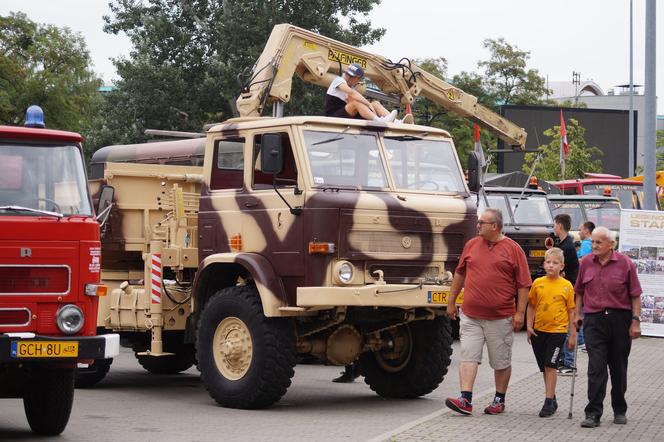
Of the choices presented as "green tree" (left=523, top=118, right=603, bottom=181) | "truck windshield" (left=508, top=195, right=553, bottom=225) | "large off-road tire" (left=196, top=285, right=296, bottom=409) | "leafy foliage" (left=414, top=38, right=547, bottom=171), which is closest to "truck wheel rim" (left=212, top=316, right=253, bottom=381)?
"large off-road tire" (left=196, top=285, right=296, bottom=409)

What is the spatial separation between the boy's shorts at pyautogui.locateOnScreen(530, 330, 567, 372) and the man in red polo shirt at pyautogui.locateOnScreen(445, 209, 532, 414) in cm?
39

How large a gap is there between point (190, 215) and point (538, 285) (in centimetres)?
426

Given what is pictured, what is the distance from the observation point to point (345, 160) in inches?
517

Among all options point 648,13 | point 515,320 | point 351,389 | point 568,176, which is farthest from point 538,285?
point 568,176

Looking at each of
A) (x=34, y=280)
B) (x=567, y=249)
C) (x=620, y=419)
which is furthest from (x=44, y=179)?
(x=567, y=249)

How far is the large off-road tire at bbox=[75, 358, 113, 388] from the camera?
1497cm

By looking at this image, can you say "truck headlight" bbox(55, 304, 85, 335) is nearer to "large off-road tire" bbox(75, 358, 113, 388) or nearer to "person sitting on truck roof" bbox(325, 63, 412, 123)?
"large off-road tire" bbox(75, 358, 113, 388)

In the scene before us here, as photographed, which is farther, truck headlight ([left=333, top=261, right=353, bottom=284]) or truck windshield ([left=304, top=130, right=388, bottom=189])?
truck windshield ([left=304, top=130, right=388, bottom=189])

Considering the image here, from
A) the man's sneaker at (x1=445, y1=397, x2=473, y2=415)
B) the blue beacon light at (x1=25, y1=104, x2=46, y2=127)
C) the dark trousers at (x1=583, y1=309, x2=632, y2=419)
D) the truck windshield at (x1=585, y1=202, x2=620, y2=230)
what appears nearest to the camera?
the blue beacon light at (x1=25, y1=104, x2=46, y2=127)

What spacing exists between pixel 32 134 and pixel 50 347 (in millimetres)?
1823

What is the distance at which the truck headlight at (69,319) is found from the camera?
404 inches

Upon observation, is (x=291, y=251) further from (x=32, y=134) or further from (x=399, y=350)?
(x=32, y=134)

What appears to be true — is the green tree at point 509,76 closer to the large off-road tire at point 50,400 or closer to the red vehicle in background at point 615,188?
the red vehicle in background at point 615,188

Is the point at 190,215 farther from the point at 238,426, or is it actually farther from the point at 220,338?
the point at 238,426
